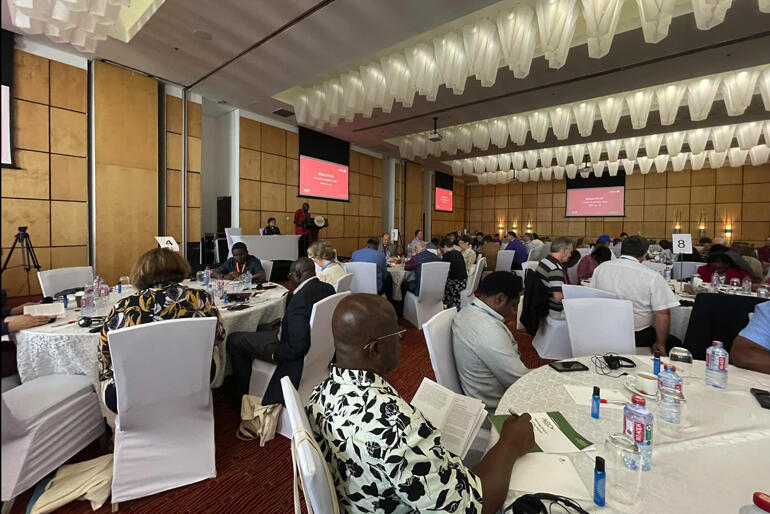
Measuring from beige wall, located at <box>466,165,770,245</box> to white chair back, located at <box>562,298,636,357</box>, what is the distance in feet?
50.2

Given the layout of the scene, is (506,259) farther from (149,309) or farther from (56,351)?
(56,351)

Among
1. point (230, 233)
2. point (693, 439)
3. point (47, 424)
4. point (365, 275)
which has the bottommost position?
point (47, 424)

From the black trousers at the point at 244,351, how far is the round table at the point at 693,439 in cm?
196

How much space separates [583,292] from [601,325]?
78 cm

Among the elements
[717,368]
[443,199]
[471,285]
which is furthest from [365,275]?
[443,199]

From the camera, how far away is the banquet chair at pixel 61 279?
390cm

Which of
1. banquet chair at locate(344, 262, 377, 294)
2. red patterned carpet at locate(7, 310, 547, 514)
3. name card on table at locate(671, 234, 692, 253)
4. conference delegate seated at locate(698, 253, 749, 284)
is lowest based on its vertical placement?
red patterned carpet at locate(7, 310, 547, 514)

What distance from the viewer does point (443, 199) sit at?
57.9ft

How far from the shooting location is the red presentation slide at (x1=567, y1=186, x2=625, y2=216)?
15961 mm

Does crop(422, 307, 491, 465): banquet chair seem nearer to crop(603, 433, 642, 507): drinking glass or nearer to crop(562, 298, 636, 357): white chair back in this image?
crop(603, 433, 642, 507): drinking glass

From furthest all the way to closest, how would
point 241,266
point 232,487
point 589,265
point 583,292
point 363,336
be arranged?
1. point 589,265
2. point 241,266
3. point 583,292
4. point 232,487
5. point 363,336

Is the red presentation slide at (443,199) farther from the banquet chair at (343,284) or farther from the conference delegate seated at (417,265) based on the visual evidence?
the banquet chair at (343,284)

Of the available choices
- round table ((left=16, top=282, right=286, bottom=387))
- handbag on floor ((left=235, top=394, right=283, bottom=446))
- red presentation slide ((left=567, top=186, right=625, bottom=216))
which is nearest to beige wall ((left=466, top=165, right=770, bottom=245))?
red presentation slide ((left=567, top=186, right=625, bottom=216))

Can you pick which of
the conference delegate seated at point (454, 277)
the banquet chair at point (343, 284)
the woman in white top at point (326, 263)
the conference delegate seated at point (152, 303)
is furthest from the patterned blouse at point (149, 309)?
the conference delegate seated at point (454, 277)
